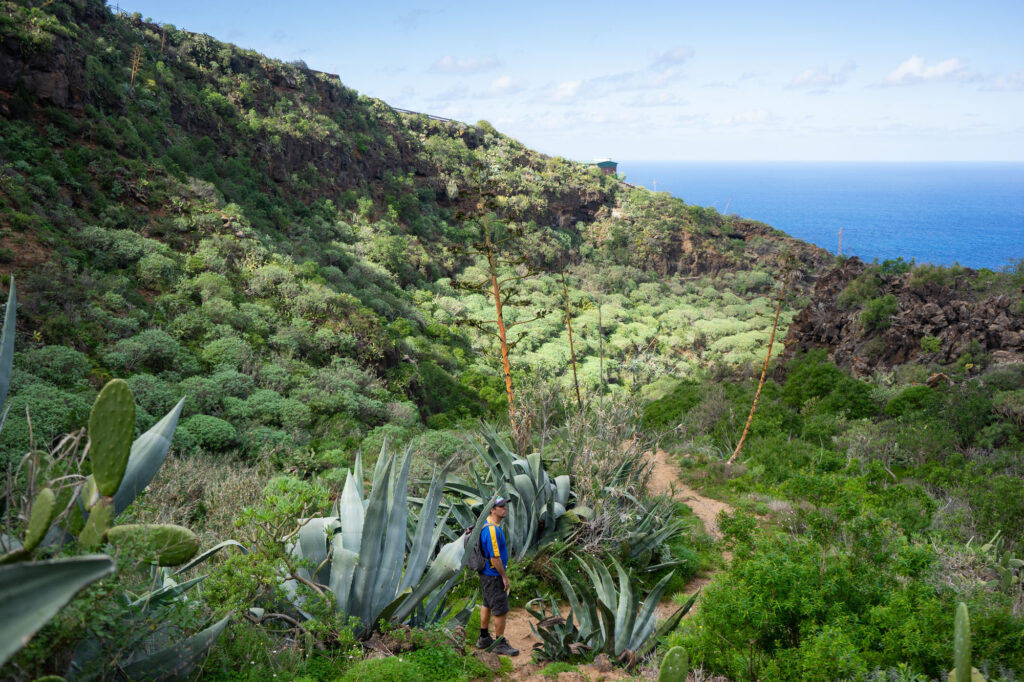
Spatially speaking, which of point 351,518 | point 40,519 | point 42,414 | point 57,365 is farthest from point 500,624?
point 57,365

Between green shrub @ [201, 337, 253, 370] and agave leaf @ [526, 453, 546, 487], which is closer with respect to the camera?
agave leaf @ [526, 453, 546, 487]

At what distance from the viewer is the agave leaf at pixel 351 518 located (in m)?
3.30

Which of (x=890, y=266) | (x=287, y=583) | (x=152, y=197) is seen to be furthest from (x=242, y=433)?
(x=890, y=266)

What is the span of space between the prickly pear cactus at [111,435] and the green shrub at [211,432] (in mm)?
6061

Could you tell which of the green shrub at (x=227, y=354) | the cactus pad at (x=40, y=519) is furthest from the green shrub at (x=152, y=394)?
the cactus pad at (x=40, y=519)

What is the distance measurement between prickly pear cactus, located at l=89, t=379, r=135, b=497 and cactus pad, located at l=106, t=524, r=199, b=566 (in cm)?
14

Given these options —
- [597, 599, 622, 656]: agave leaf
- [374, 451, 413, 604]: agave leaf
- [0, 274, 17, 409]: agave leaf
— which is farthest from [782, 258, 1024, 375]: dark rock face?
[0, 274, 17, 409]: agave leaf

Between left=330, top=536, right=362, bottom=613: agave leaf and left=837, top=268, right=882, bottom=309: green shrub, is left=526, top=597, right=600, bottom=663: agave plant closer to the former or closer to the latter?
left=330, top=536, right=362, bottom=613: agave leaf

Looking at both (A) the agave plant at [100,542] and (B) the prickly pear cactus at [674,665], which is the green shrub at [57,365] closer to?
(A) the agave plant at [100,542]

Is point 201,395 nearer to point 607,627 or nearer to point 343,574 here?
point 343,574

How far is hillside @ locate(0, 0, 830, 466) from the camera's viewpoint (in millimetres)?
9062

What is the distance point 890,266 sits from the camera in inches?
973

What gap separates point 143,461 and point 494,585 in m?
2.47

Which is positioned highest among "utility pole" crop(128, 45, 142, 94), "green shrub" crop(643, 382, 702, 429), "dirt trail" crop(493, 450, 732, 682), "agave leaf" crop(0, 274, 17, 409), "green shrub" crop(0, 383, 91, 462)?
"utility pole" crop(128, 45, 142, 94)
